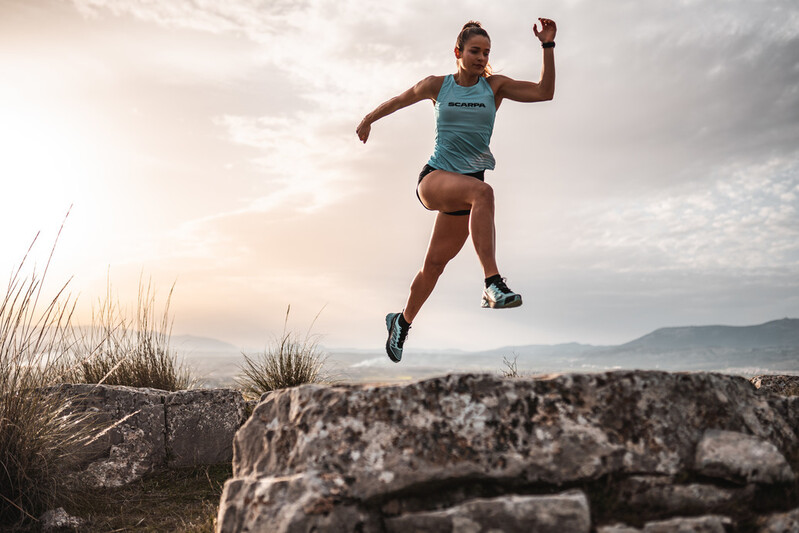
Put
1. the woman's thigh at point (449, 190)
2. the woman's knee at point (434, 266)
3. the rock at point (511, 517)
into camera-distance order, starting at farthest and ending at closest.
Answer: the woman's knee at point (434, 266)
the woman's thigh at point (449, 190)
the rock at point (511, 517)

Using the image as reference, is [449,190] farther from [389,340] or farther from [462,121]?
[389,340]

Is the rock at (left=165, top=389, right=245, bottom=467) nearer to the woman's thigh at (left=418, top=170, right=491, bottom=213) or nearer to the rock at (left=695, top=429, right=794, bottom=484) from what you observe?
the woman's thigh at (left=418, top=170, right=491, bottom=213)

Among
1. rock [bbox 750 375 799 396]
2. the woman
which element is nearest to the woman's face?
the woman

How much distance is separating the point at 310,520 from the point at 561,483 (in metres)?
0.89

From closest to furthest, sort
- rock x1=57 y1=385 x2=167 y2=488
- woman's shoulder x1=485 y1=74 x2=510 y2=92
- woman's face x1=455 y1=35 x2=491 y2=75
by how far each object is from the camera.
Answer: woman's face x1=455 y1=35 x2=491 y2=75 < woman's shoulder x1=485 y1=74 x2=510 y2=92 < rock x1=57 y1=385 x2=167 y2=488

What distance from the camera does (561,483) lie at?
229 cm

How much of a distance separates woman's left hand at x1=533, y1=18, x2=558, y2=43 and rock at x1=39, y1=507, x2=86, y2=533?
417 cm

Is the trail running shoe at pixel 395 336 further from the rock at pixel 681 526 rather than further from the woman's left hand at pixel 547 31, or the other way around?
the rock at pixel 681 526

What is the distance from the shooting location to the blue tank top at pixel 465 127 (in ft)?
14.0

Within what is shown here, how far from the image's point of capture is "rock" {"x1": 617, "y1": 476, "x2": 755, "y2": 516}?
7.48 feet

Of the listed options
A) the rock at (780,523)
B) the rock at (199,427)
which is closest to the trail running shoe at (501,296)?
the rock at (780,523)

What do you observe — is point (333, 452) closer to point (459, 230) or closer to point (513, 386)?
point (513, 386)

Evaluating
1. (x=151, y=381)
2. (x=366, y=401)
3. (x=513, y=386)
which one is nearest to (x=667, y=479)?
(x=513, y=386)

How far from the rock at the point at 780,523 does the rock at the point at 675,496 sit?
0.09 m
